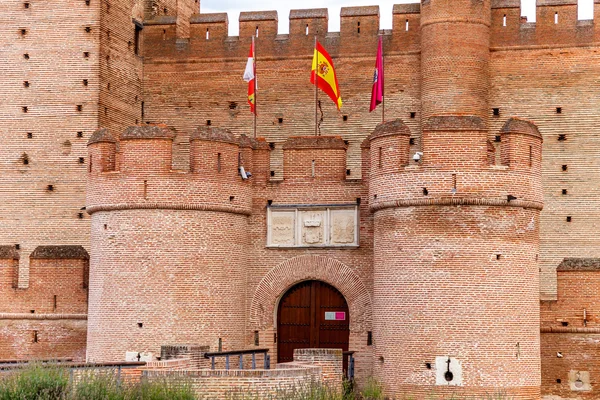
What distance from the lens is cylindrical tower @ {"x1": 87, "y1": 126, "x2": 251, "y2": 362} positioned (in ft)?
92.4

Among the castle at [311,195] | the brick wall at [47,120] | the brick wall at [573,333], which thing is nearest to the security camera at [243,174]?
the castle at [311,195]

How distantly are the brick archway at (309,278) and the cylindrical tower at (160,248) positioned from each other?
2.43 ft

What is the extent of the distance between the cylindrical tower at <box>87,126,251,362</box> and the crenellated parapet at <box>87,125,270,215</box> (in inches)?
0.9

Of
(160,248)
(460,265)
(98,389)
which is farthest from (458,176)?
(98,389)

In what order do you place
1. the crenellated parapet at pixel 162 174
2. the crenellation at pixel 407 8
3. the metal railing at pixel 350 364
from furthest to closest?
the crenellation at pixel 407 8 < the crenellated parapet at pixel 162 174 < the metal railing at pixel 350 364

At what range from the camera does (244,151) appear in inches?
1172

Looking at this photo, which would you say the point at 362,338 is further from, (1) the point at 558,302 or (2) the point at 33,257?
(2) the point at 33,257

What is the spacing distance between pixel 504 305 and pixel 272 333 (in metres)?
5.89

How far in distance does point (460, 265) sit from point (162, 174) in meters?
7.08

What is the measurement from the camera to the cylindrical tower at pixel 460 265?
85.9ft

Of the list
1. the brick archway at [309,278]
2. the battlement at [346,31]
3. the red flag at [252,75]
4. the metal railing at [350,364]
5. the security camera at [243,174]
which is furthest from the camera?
the battlement at [346,31]

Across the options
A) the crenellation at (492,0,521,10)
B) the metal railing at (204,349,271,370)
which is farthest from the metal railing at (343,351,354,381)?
the crenellation at (492,0,521,10)

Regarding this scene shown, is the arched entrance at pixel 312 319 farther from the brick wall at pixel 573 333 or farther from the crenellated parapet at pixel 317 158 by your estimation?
the brick wall at pixel 573 333

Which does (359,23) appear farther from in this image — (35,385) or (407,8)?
(35,385)
